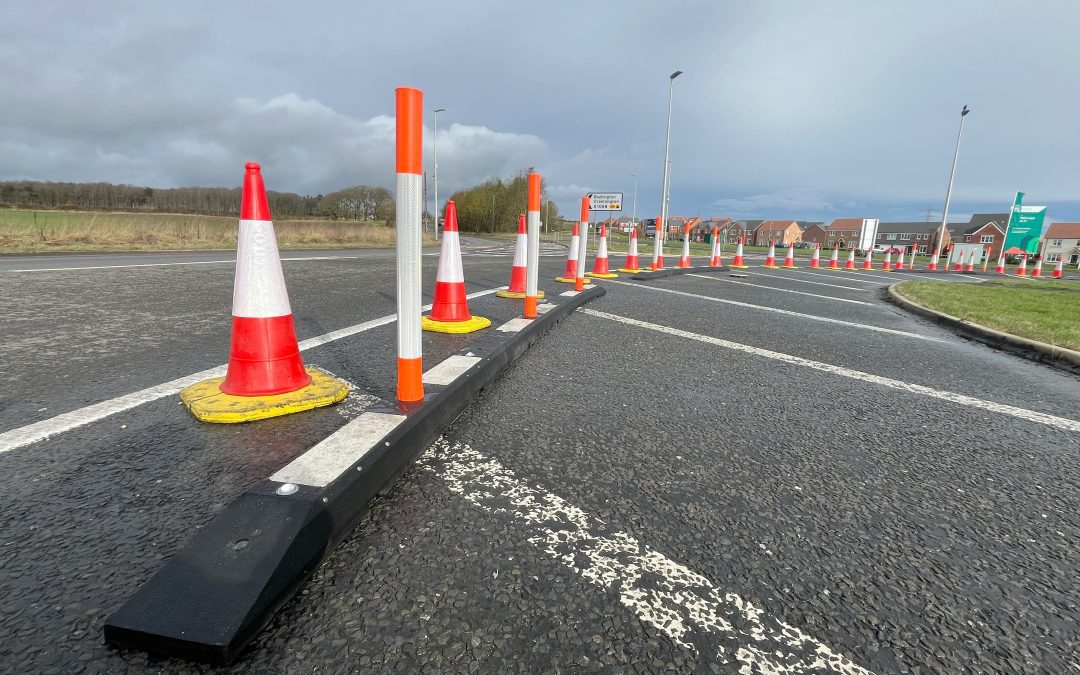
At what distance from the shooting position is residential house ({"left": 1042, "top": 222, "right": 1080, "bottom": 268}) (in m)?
84.5

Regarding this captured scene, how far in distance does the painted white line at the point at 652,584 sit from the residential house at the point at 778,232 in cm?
13085

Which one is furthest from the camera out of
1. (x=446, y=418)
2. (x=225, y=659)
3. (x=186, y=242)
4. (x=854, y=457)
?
(x=186, y=242)

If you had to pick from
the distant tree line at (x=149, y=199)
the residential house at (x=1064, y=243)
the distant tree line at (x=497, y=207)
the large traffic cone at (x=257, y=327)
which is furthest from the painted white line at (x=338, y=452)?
→ the residential house at (x=1064, y=243)

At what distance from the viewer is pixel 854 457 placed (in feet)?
7.84

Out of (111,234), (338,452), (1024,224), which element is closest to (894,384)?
(338,452)

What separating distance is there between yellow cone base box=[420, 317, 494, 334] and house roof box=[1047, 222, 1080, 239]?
122 meters

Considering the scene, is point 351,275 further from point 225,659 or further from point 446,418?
point 225,659

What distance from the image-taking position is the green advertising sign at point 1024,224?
1058 inches

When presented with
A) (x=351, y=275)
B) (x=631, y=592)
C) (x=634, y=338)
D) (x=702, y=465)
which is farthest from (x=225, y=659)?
(x=351, y=275)

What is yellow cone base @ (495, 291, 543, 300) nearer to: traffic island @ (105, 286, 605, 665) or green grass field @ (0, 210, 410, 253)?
traffic island @ (105, 286, 605, 665)

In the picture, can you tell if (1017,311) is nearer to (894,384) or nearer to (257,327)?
(894,384)

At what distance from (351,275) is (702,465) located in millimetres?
8446

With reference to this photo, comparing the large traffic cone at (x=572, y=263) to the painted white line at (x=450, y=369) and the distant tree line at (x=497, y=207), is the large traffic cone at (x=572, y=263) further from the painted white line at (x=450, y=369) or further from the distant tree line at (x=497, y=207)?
the distant tree line at (x=497, y=207)

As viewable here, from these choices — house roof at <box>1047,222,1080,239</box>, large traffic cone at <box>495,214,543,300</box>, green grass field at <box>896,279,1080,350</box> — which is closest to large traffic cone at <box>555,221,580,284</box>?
large traffic cone at <box>495,214,543,300</box>
